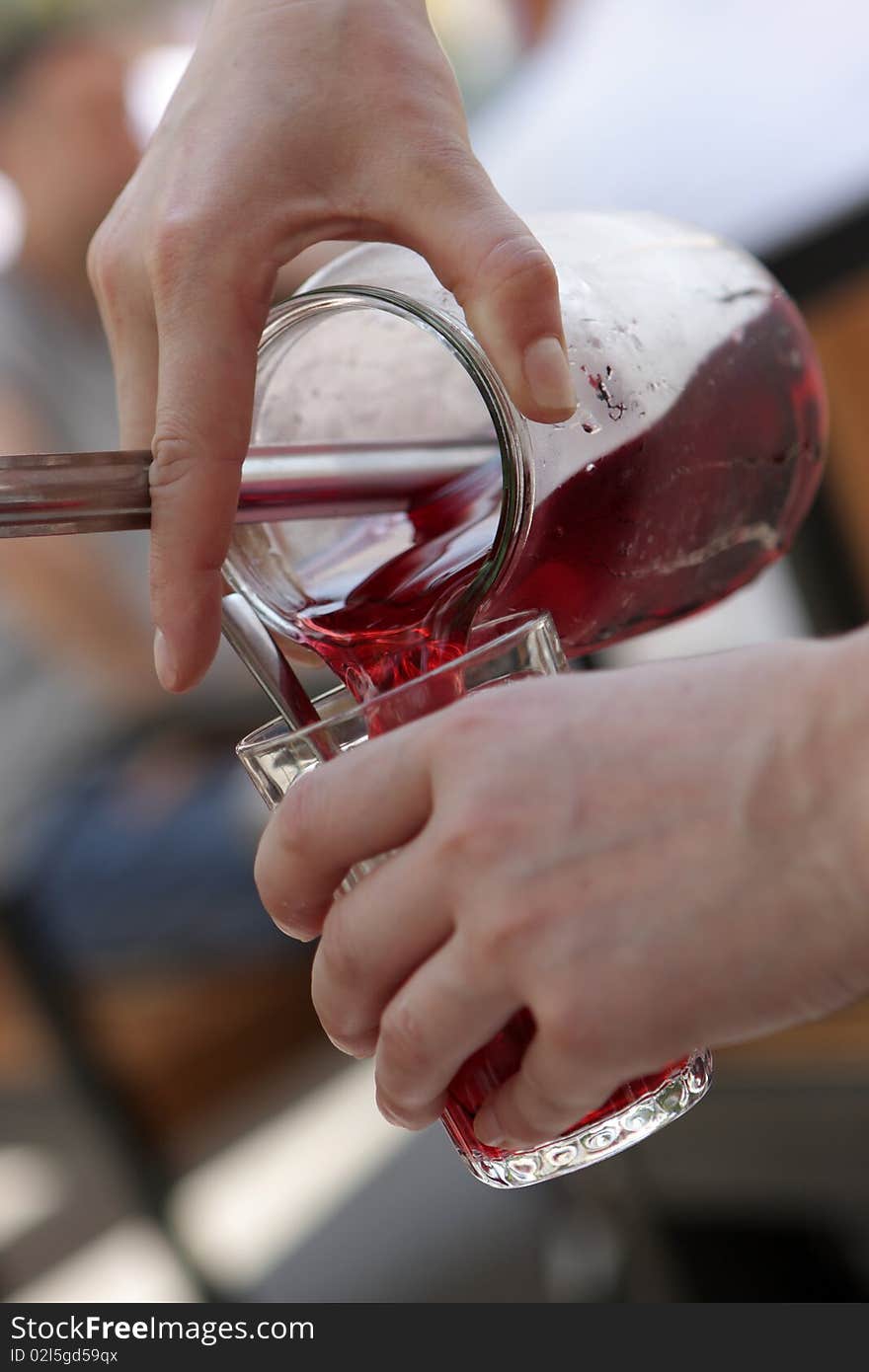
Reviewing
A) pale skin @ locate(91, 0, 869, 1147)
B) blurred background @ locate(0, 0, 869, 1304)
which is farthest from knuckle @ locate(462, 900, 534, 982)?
blurred background @ locate(0, 0, 869, 1304)

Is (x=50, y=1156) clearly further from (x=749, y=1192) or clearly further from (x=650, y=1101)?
(x=650, y=1101)

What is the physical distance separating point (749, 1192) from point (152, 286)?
1074 mm

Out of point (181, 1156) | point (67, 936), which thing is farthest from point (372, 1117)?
point (67, 936)

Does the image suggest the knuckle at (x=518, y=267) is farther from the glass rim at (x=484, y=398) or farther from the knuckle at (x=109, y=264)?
the knuckle at (x=109, y=264)

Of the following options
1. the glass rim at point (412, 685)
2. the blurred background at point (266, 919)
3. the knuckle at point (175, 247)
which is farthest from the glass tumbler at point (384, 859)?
the blurred background at point (266, 919)

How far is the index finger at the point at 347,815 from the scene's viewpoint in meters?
0.29

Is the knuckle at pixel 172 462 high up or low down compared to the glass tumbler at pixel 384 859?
up

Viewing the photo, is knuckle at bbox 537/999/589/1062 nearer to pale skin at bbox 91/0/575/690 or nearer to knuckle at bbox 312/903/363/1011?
knuckle at bbox 312/903/363/1011

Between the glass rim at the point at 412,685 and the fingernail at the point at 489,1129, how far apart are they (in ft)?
0.30

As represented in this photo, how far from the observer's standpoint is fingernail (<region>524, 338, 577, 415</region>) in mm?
341

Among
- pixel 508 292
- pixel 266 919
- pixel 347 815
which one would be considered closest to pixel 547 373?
pixel 508 292

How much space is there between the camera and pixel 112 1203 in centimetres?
153

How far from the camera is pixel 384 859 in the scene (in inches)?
12.4

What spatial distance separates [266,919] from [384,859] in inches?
50.6
